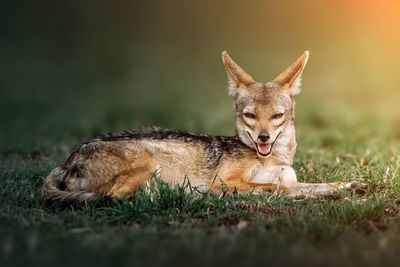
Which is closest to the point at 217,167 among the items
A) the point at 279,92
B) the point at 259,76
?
the point at 279,92

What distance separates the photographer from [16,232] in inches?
247

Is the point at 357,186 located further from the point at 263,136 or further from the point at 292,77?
the point at 292,77

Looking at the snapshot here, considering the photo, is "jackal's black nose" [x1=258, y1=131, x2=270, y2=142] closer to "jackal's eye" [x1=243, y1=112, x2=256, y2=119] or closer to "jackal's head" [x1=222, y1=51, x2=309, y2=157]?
"jackal's head" [x1=222, y1=51, x2=309, y2=157]

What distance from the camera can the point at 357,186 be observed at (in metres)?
8.12

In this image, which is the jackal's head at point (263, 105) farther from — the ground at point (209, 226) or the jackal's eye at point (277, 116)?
the ground at point (209, 226)

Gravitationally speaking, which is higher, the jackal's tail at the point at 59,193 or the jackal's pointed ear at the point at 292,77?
the jackal's pointed ear at the point at 292,77

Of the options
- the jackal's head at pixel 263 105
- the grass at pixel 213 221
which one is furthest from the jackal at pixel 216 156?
the grass at pixel 213 221

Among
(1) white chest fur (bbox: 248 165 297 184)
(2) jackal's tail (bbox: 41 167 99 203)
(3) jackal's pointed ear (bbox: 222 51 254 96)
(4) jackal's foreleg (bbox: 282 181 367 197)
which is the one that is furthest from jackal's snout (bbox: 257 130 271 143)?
(2) jackal's tail (bbox: 41 167 99 203)

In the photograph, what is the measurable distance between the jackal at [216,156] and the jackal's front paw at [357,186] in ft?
0.04

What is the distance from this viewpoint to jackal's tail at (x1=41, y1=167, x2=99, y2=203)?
7246 millimetres

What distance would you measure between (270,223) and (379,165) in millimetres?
3483

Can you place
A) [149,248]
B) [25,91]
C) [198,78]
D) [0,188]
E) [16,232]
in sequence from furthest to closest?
[198,78] → [25,91] → [0,188] → [16,232] → [149,248]

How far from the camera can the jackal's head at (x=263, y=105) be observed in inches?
330

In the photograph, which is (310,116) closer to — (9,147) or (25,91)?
(9,147)
